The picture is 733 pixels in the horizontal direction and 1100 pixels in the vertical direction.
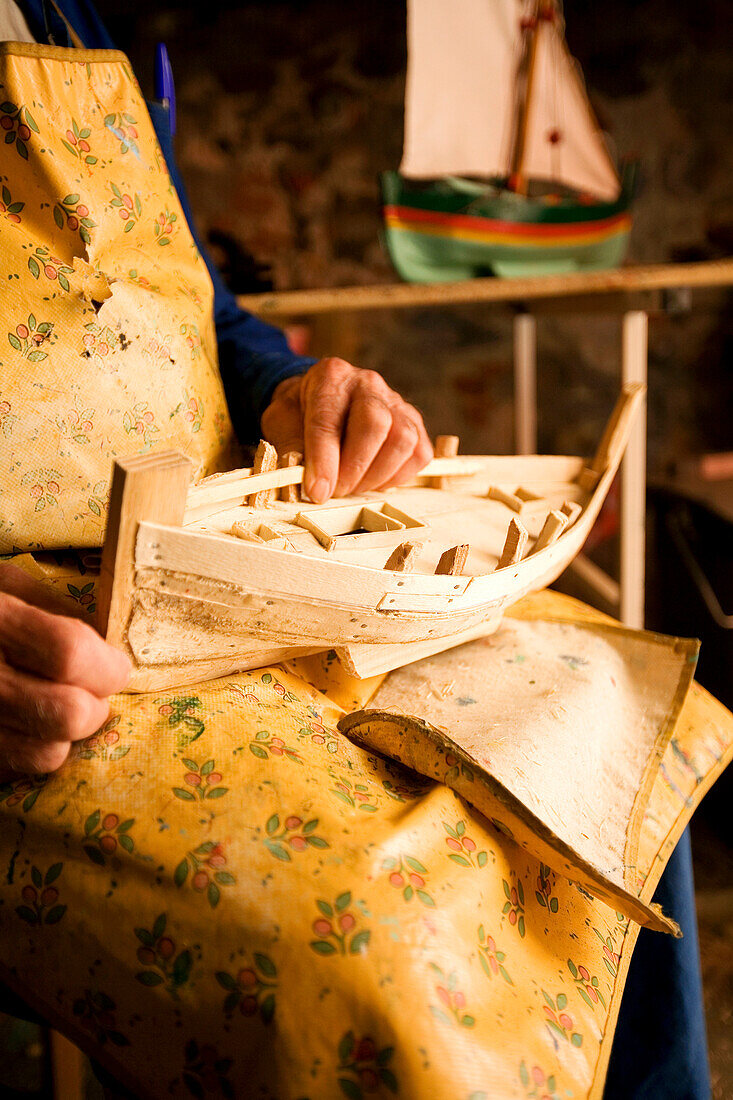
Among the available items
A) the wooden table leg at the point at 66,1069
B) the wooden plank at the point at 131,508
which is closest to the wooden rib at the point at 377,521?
the wooden plank at the point at 131,508

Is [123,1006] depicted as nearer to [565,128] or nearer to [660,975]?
[660,975]

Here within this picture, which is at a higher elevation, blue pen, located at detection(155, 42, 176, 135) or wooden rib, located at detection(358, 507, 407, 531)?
blue pen, located at detection(155, 42, 176, 135)

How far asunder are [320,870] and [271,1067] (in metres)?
0.09

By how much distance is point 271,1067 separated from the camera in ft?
1.27

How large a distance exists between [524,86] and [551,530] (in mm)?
1718

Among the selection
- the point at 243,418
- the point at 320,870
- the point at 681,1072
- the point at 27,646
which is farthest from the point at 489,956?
the point at 243,418

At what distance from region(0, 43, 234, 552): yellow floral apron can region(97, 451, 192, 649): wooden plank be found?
192 mm

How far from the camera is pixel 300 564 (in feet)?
1.56

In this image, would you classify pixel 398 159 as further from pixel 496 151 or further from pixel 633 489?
pixel 633 489

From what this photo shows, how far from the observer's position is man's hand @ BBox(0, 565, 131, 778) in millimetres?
422

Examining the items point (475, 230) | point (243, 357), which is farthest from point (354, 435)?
point (475, 230)

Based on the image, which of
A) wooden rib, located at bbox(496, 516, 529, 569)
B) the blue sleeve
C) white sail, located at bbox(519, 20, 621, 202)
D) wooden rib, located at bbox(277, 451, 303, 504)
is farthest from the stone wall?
wooden rib, located at bbox(496, 516, 529, 569)

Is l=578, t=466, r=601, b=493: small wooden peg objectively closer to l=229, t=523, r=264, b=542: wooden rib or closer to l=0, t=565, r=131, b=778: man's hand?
l=229, t=523, r=264, b=542: wooden rib

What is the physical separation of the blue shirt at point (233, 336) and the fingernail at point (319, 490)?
0.72ft
